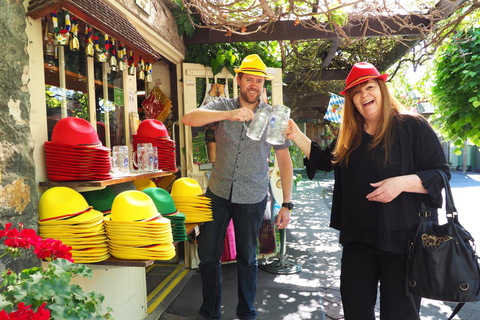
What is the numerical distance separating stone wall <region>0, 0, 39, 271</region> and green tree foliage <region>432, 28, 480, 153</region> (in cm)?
351

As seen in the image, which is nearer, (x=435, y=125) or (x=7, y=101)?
(x=7, y=101)

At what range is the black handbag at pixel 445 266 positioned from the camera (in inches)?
56.0

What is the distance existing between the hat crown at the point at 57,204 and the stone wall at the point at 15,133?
0.11 feet

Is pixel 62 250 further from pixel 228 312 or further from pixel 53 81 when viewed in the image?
pixel 228 312

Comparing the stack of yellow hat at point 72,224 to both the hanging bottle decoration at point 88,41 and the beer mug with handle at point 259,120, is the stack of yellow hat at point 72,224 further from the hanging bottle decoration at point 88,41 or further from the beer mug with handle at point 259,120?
the beer mug with handle at point 259,120

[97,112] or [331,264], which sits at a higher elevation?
[97,112]

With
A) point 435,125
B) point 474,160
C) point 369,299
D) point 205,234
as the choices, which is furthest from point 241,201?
point 474,160

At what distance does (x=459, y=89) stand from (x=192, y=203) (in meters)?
2.89

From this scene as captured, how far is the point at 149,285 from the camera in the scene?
365cm

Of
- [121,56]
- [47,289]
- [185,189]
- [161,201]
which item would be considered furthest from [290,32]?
[47,289]

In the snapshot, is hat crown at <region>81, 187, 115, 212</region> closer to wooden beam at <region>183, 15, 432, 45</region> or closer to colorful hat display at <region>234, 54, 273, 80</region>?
colorful hat display at <region>234, 54, 273, 80</region>

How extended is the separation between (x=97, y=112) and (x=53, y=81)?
466 millimetres

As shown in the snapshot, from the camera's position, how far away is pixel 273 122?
1.94 meters

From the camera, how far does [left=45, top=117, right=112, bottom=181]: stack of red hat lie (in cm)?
169
